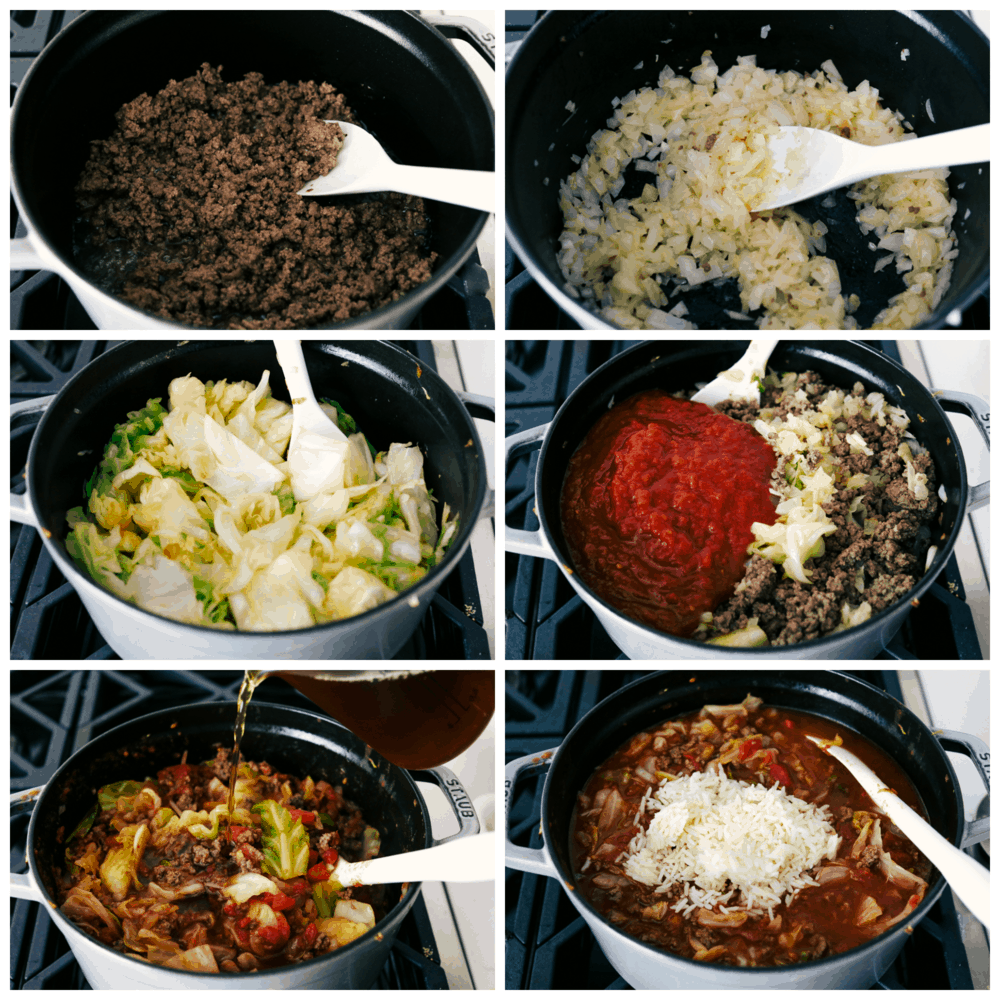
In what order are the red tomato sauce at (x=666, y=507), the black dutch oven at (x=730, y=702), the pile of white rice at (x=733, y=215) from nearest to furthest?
the black dutch oven at (x=730, y=702), the red tomato sauce at (x=666, y=507), the pile of white rice at (x=733, y=215)

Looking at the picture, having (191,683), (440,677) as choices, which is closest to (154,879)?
(191,683)

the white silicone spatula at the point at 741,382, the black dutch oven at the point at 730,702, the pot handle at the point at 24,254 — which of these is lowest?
the black dutch oven at the point at 730,702

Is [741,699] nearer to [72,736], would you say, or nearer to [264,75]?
[72,736]

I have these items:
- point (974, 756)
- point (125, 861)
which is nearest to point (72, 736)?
point (125, 861)

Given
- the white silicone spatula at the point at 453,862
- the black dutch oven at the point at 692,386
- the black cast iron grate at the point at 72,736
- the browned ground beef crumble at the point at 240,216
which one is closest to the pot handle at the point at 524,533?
the black dutch oven at the point at 692,386

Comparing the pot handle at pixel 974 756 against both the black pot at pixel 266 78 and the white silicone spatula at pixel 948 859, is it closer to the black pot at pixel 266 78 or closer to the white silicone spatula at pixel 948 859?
the white silicone spatula at pixel 948 859

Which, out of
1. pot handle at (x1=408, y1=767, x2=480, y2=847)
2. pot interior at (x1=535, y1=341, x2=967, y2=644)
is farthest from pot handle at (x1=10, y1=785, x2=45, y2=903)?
pot interior at (x1=535, y1=341, x2=967, y2=644)
